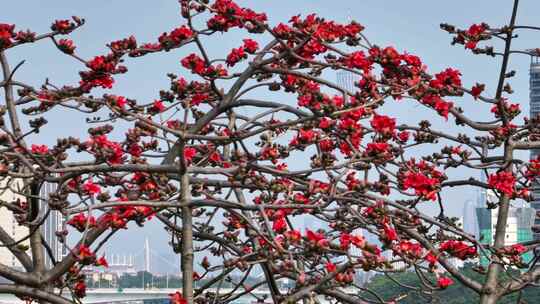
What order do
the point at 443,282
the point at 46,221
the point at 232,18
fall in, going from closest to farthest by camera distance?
the point at 443,282 → the point at 232,18 → the point at 46,221

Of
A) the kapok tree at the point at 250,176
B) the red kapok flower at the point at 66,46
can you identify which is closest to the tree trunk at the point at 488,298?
the kapok tree at the point at 250,176

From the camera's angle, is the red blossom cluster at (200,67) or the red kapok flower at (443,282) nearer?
the red kapok flower at (443,282)

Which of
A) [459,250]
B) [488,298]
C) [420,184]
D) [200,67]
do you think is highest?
[200,67]

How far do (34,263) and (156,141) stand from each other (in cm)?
127

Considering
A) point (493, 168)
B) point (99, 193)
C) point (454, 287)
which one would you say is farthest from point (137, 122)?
point (454, 287)

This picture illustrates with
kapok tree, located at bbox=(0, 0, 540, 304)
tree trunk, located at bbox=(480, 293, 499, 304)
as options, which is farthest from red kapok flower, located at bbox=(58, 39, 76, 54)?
tree trunk, located at bbox=(480, 293, 499, 304)

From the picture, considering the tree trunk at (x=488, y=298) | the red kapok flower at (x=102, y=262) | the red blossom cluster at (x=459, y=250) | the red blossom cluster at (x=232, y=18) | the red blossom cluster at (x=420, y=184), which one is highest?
the red blossom cluster at (x=232, y=18)

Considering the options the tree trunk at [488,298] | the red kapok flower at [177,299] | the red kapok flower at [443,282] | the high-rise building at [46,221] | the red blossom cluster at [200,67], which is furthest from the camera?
the tree trunk at [488,298]

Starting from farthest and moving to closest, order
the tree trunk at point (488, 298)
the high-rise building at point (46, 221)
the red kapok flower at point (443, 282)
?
the tree trunk at point (488, 298) < the high-rise building at point (46, 221) < the red kapok flower at point (443, 282)

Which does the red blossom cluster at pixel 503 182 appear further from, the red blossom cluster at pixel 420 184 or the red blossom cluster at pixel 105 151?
the red blossom cluster at pixel 105 151

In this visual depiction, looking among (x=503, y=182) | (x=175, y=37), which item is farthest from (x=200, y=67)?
(x=503, y=182)

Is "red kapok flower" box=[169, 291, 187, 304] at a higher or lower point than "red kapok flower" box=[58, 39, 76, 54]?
lower

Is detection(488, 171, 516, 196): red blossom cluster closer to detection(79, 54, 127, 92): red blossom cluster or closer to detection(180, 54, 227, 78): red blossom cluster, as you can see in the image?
detection(180, 54, 227, 78): red blossom cluster

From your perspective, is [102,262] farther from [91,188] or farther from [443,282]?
[443,282]
